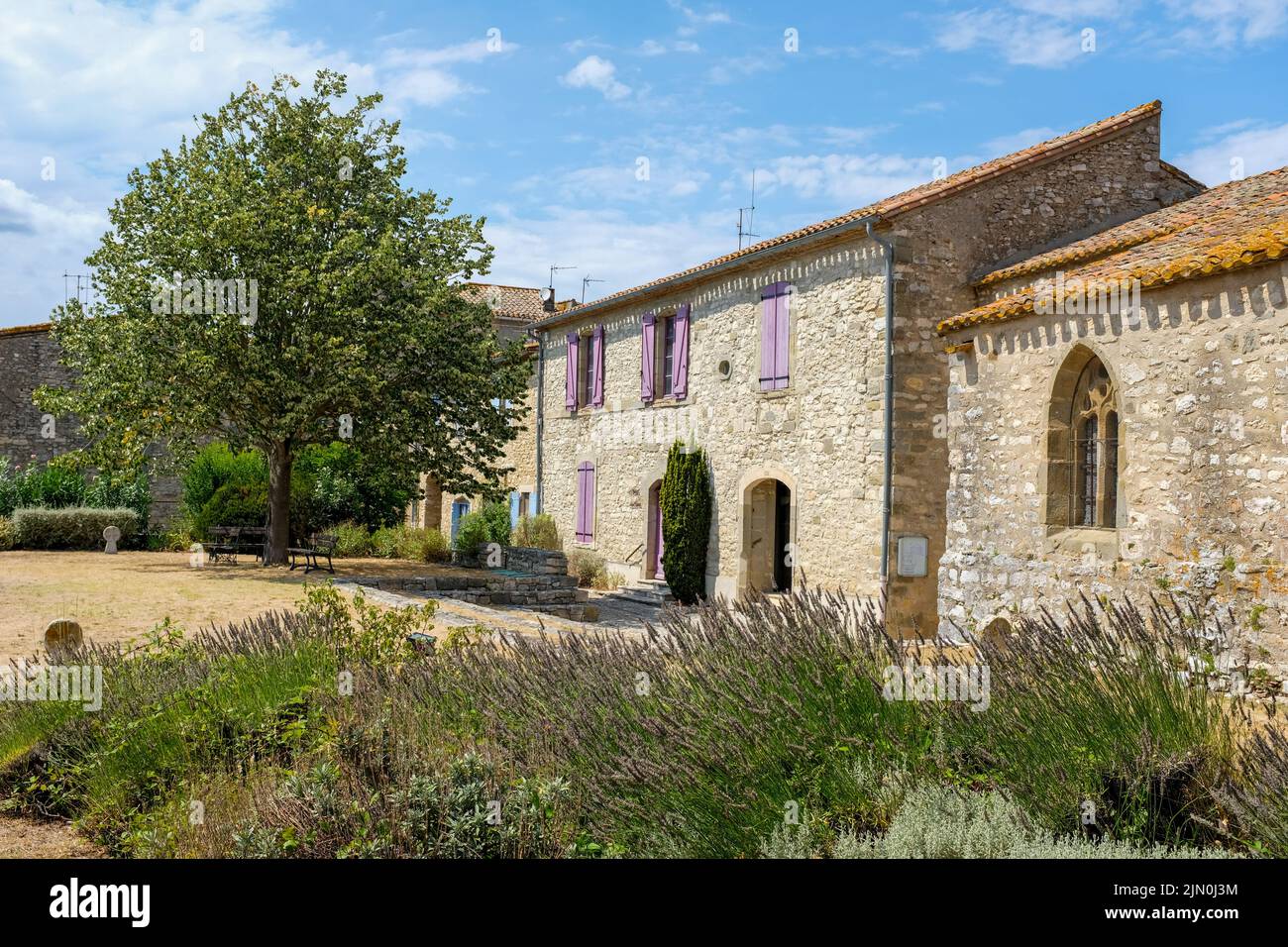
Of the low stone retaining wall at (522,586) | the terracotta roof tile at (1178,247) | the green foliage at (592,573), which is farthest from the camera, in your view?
the green foliage at (592,573)

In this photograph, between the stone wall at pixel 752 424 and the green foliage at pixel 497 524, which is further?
the green foliage at pixel 497 524

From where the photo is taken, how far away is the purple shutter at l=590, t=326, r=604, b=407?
19.9 m

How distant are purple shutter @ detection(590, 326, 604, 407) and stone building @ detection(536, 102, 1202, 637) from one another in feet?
8.61

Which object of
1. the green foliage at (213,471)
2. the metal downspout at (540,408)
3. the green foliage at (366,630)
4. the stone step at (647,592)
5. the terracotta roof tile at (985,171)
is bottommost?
the stone step at (647,592)

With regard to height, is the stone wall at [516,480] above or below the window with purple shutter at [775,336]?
below

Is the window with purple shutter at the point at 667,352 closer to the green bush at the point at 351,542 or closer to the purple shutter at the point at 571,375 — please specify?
the purple shutter at the point at 571,375

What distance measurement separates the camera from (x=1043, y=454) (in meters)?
9.55

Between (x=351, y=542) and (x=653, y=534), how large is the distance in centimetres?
612

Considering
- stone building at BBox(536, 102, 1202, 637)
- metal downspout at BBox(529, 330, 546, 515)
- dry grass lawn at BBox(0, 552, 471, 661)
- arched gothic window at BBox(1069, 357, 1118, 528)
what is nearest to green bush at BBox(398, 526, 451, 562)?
dry grass lawn at BBox(0, 552, 471, 661)

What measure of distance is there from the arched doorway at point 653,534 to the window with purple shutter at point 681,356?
168 centimetres

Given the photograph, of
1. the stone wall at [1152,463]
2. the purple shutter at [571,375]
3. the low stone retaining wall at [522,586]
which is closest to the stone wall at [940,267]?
the stone wall at [1152,463]

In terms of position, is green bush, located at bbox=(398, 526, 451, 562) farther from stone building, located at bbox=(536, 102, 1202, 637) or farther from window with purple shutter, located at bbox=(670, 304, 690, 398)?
window with purple shutter, located at bbox=(670, 304, 690, 398)

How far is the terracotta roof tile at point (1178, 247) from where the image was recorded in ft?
25.7
